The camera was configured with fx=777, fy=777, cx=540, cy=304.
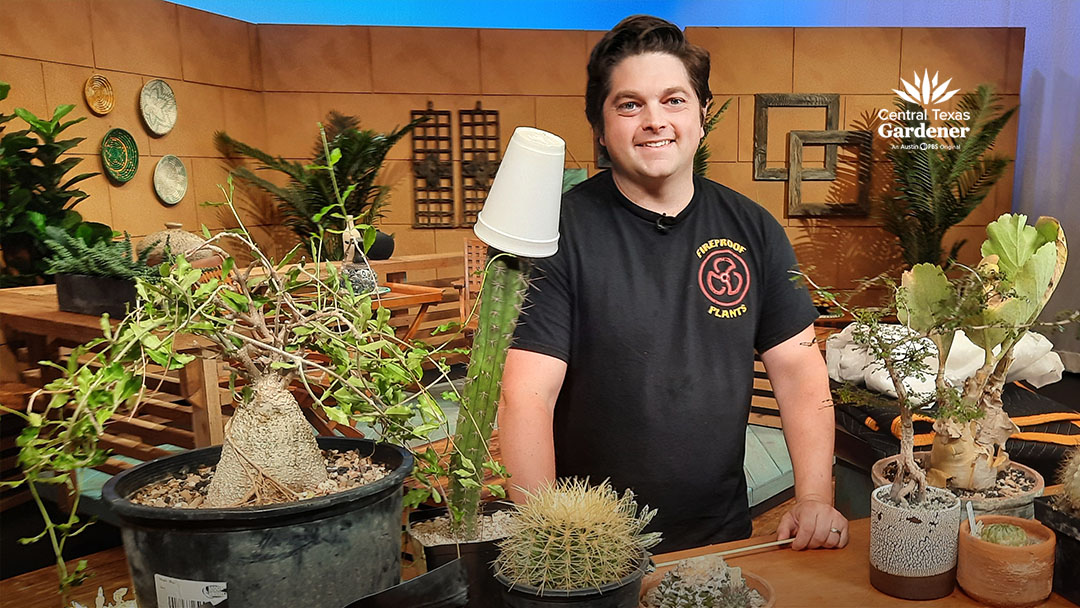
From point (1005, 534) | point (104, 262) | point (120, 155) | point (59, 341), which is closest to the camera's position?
point (1005, 534)

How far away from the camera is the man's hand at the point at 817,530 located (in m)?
1.06

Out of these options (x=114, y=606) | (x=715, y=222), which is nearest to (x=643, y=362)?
(x=715, y=222)

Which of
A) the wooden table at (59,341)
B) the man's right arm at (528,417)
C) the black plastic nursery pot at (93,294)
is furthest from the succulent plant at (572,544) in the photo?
the black plastic nursery pot at (93,294)

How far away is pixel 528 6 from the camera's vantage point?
7082 millimetres

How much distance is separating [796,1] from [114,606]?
23.2 feet

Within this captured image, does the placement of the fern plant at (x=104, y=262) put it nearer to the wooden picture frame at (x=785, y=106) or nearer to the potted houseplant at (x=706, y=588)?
the potted houseplant at (x=706, y=588)

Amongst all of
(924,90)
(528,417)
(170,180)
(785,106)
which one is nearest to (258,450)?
(528,417)

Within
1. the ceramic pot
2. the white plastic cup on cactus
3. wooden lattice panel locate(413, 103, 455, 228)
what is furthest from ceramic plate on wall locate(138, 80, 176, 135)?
the ceramic pot

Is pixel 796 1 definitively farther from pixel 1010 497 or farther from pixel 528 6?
pixel 1010 497

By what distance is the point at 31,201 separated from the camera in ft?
14.9

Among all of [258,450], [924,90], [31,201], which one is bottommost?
[258,450]

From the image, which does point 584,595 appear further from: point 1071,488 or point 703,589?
point 1071,488

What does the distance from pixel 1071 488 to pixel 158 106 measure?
6.32 metres

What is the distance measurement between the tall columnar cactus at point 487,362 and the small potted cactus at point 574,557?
0.07 meters
